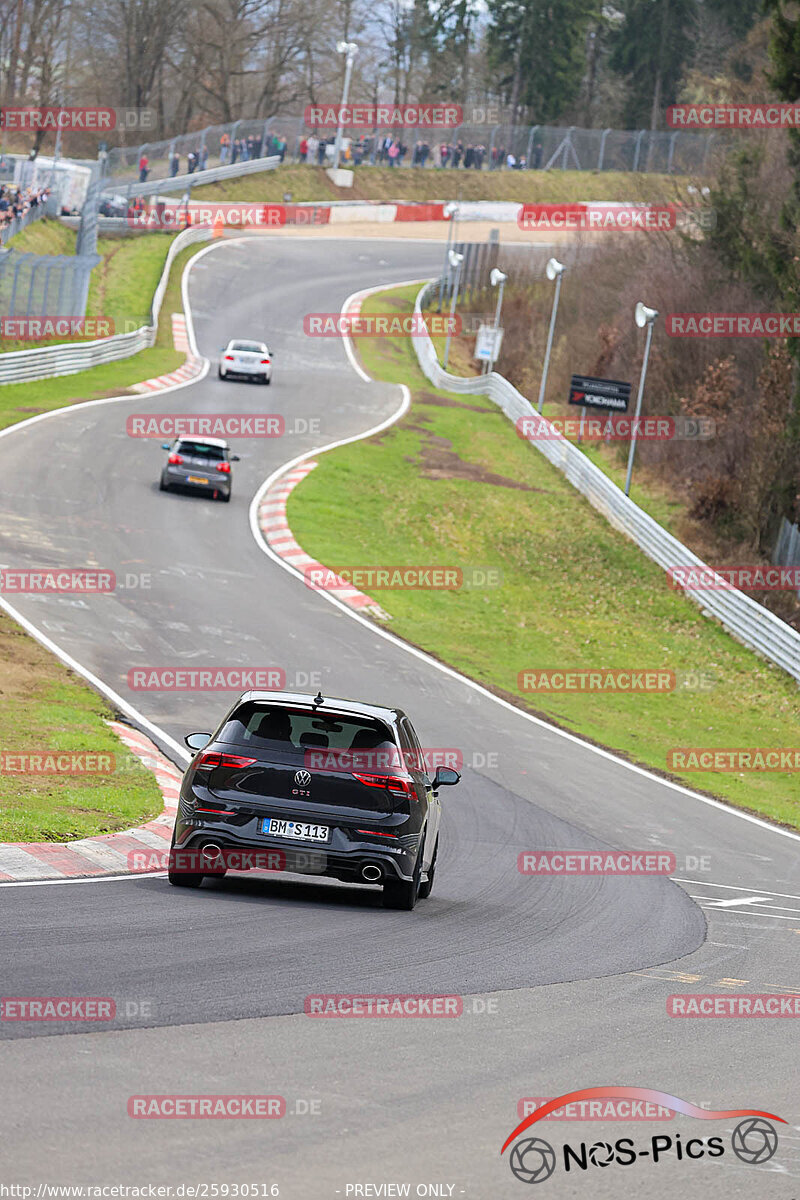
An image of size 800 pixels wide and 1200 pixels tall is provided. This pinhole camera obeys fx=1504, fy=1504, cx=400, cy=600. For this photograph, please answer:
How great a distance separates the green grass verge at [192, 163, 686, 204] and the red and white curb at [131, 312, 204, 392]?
23.9 metres

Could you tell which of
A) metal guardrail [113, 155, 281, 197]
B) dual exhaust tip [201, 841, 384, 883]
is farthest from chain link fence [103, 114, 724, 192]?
dual exhaust tip [201, 841, 384, 883]

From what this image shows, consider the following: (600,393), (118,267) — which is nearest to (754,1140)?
(600,393)

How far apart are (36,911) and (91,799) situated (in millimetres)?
5452

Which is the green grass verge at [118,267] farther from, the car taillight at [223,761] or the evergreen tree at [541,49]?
the evergreen tree at [541,49]

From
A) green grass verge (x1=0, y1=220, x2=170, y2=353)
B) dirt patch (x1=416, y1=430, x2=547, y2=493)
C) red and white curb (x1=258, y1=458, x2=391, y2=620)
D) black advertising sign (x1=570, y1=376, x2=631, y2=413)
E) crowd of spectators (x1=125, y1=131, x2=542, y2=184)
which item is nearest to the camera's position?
red and white curb (x1=258, y1=458, x2=391, y2=620)

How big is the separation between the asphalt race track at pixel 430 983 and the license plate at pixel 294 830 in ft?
1.75

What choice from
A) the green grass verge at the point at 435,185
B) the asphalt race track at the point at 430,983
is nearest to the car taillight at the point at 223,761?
the asphalt race track at the point at 430,983

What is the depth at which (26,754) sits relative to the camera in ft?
53.6

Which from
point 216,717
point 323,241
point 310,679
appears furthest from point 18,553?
point 323,241

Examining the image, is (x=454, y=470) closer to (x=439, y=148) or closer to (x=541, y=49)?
(x=439, y=148)

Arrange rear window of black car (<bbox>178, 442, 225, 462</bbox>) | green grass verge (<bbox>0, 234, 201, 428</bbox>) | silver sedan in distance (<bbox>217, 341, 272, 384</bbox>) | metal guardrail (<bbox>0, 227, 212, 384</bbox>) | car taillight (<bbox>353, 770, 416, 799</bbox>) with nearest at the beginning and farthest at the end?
1. car taillight (<bbox>353, 770, 416, 799</bbox>)
2. rear window of black car (<bbox>178, 442, 225, 462</bbox>)
3. green grass verge (<bbox>0, 234, 201, 428</bbox>)
4. metal guardrail (<bbox>0, 227, 212, 384</bbox>)
5. silver sedan in distance (<bbox>217, 341, 272, 384</bbox>)

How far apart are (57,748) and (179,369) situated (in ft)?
124

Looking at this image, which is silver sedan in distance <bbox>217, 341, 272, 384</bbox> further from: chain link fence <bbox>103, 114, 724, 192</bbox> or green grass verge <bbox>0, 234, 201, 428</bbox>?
chain link fence <bbox>103, 114, 724, 192</bbox>

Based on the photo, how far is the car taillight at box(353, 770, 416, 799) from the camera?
11047 mm
